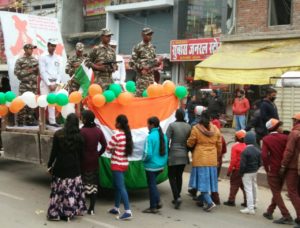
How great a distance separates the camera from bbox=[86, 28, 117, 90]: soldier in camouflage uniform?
8.95 metres

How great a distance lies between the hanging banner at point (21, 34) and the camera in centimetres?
1066

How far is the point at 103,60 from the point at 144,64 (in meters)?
1.05

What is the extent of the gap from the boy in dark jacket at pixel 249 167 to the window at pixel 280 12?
1040 cm

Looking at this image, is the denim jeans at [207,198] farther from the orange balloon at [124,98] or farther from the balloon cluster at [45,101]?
the balloon cluster at [45,101]

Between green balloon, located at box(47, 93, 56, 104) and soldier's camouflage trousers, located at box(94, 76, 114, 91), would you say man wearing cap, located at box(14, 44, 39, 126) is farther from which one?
green balloon, located at box(47, 93, 56, 104)

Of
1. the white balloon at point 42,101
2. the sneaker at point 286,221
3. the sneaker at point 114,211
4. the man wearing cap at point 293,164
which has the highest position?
the white balloon at point 42,101

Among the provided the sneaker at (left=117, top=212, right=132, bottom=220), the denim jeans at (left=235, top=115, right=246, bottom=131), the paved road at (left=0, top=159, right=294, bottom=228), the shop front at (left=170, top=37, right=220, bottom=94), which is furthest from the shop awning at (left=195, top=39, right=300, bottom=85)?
the sneaker at (left=117, top=212, right=132, bottom=220)

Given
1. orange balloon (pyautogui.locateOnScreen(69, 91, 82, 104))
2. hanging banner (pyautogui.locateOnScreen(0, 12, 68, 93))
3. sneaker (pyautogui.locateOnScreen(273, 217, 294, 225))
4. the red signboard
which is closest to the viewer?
sneaker (pyautogui.locateOnScreen(273, 217, 294, 225))

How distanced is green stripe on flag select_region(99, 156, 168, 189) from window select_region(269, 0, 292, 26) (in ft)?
35.9

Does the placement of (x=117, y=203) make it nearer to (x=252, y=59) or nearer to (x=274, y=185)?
(x=274, y=185)

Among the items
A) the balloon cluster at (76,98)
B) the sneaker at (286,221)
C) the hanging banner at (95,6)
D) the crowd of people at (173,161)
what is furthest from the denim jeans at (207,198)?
the hanging banner at (95,6)

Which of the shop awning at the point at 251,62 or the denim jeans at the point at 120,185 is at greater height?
the shop awning at the point at 251,62

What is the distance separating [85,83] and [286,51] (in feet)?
30.1

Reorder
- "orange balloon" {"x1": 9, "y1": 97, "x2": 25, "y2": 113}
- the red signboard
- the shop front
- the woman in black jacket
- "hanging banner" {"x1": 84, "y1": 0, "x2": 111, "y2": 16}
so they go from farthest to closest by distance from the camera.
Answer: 1. "hanging banner" {"x1": 84, "y1": 0, "x2": 111, "y2": 16}
2. the shop front
3. the red signboard
4. "orange balloon" {"x1": 9, "y1": 97, "x2": 25, "y2": 113}
5. the woman in black jacket
